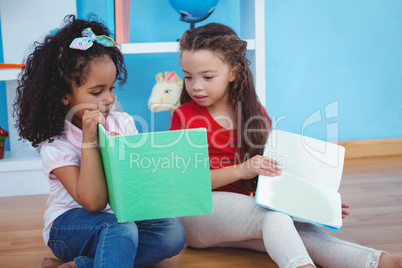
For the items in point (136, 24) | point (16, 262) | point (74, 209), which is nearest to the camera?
point (74, 209)

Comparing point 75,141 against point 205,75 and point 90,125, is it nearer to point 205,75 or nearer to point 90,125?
point 90,125

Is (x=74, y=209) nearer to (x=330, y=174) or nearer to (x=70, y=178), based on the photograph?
(x=70, y=178)

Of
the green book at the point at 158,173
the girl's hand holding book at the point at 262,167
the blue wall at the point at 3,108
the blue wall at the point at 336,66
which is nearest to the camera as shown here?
the green book at the point at 158,173

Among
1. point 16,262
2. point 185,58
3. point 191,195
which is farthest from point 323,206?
point 16,262

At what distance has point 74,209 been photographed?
1.02 m

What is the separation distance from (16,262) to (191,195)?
521 millimetres

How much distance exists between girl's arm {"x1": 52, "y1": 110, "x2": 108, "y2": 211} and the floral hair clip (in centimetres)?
16

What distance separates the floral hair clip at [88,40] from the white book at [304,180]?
0.44 metres

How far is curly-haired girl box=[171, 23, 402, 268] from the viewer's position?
3.16 ft

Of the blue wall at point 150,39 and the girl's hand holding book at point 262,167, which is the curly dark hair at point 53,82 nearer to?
the girl's hand holding book at point 262,167

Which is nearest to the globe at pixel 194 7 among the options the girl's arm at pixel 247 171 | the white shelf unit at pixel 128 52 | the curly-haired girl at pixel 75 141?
the white shelf unit at pixel 128 52

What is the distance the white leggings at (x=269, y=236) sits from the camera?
3.04 ft

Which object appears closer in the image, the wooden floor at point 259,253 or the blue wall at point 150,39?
the wooden floor at point 259,253

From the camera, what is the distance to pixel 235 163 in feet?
3.98
